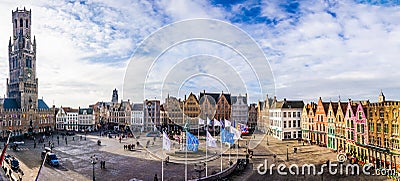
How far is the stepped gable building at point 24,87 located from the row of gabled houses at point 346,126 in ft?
230

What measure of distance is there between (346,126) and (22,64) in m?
93.1

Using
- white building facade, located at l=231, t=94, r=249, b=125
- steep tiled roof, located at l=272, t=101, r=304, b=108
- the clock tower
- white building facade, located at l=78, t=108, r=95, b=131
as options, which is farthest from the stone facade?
the clock tower

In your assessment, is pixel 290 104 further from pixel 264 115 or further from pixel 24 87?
pixel 24 87

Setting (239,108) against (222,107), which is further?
(239,108)

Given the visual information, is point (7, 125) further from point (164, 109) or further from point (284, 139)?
point (284, 139)

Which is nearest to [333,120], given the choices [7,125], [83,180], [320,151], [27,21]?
[320,151]

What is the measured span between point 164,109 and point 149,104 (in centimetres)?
539

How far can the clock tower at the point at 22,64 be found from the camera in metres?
91.1

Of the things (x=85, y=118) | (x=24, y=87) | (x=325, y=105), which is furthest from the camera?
(x=85, y=118)

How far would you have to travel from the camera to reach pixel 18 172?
1400 inches

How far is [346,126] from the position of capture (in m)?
47.8

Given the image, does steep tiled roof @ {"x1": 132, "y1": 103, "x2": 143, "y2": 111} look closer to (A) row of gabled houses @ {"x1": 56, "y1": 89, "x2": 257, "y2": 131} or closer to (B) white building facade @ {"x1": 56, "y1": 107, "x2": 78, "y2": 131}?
(A) row of gabled houses @ {"x1": 56, "y1": 89, "x2": 257, "y2": 131}

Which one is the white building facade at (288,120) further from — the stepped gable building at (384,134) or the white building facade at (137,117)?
the white building facade at (137,117)

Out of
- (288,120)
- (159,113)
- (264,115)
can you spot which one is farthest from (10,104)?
(288,120)
